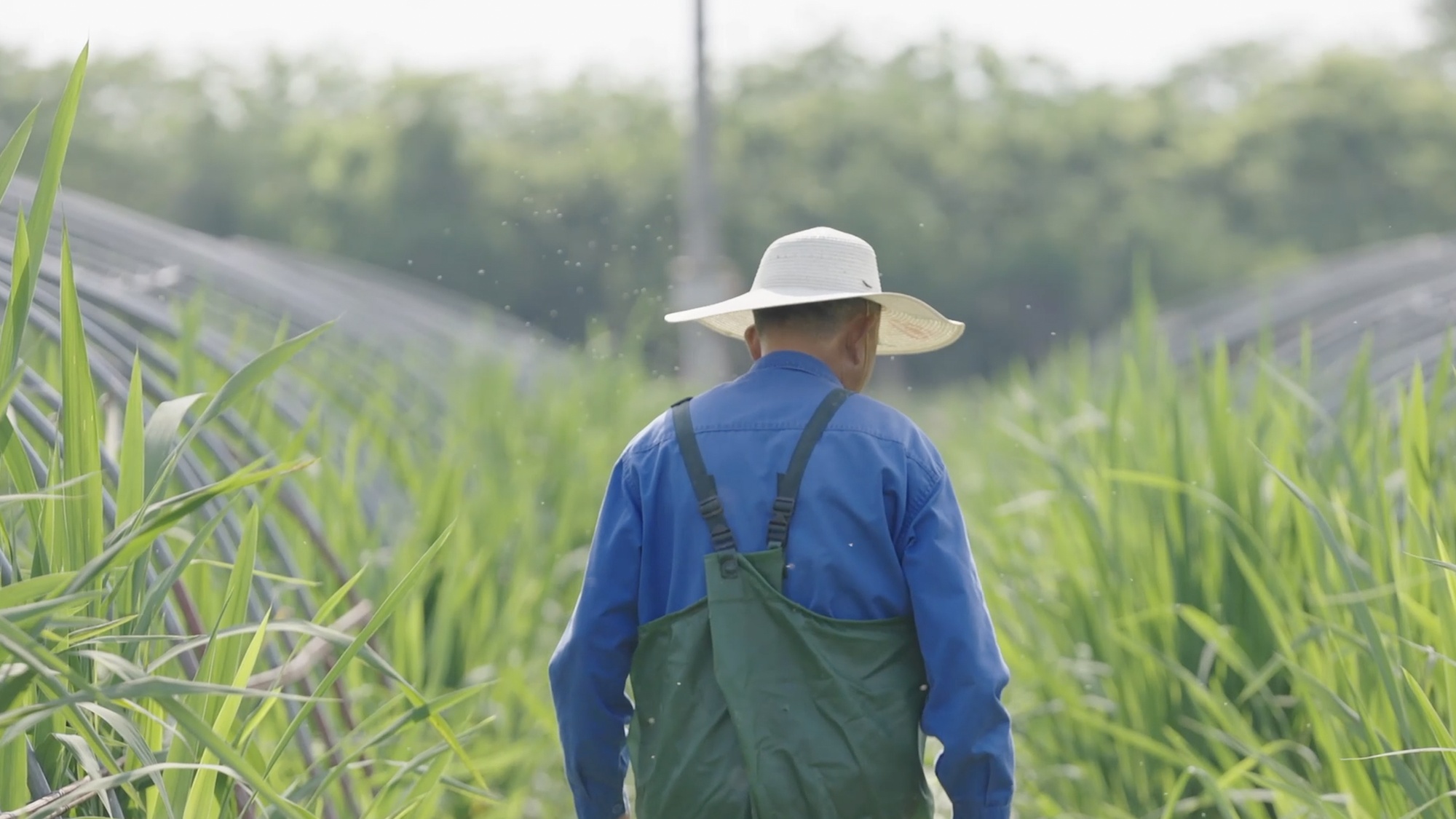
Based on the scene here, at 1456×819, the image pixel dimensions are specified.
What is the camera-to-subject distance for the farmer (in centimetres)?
220

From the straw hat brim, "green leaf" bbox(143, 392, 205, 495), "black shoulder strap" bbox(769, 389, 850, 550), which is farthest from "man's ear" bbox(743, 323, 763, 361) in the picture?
"green leaf" bbox(143, 392, 205, 495)

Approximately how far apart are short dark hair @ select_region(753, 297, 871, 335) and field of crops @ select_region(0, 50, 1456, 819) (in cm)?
69

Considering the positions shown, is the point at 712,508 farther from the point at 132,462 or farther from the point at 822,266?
the point at 132,462

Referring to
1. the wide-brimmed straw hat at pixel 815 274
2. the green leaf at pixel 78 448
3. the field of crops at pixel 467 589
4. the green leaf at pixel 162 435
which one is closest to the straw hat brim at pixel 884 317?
the wide-brimmed straw hat at pixel 815 274

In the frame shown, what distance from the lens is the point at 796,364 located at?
242 cm

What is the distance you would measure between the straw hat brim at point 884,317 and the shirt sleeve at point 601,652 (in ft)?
1.10

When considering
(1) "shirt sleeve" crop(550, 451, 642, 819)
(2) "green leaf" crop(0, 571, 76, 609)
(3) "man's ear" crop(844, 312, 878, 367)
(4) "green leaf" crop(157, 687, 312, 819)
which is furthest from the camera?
(3) "man's ear" crop(844, 312, 878, 367)

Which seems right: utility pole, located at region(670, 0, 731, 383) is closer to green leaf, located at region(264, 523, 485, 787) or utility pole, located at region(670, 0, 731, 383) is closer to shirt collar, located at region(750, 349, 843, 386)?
shirt collar, located at region(750, 349, 843, 386)

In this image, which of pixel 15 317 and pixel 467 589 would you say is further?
pixel 467 589

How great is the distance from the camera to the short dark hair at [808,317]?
246cm

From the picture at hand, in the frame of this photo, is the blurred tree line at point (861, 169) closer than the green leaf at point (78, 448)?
No

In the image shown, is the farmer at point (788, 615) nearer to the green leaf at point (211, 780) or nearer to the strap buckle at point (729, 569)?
the strap buckle at point (729, 569)

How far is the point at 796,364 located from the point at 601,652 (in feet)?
1.74

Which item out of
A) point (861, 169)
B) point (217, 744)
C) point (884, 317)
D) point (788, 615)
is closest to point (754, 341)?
point (884, 317)
